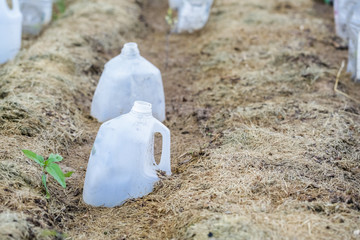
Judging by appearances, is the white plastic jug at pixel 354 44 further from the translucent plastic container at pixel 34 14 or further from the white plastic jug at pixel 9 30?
the translucent plastic container at pixel 34 14

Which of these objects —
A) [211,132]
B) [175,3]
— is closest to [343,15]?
[175,3]

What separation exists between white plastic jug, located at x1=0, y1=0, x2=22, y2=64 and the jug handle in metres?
2.87

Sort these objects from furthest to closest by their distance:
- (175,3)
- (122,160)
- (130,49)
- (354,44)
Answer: (175,3) < (354,44) < (130,49) < (122,160)

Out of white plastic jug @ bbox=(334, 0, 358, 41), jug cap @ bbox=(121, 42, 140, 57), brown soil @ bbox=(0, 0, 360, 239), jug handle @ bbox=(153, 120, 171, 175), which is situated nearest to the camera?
brown soil @ bbox=(0, 0, 360, 239)

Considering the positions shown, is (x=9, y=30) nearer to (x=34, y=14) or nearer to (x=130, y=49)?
(x=34, y=14)

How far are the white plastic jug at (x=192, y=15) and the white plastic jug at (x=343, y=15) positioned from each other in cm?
173

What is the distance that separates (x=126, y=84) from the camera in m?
3.40

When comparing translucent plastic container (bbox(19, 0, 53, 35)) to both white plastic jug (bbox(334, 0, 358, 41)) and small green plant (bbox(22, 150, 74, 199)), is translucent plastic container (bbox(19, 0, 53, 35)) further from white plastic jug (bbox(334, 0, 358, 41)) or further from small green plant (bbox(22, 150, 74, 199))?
small green plant (bbox(22, 150, 74, 199))

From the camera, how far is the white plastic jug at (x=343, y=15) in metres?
5.52

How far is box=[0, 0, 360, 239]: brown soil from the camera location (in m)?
2.19

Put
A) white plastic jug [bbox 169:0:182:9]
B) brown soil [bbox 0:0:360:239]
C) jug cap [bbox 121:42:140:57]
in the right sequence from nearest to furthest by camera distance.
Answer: brown soil [bbox 0:0:360:239] → jug cap [bbox 121:42:140:57] → white plastic jug [bbox 169:0:182:9]

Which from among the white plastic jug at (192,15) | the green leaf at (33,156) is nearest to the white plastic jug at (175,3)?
the white plastic jug at (192,15)

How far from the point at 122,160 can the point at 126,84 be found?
111cm

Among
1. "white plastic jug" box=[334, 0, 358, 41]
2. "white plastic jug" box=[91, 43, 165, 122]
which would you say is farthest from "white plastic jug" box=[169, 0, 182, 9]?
"white plastic jug" box=[91, 43, 165, 122]
